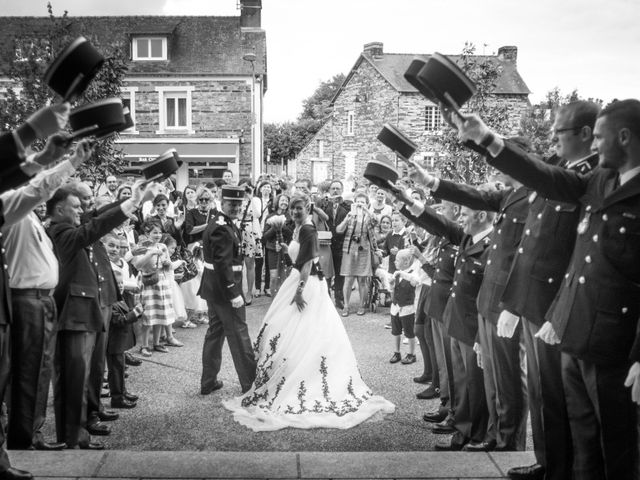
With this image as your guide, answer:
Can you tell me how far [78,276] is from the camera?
482 cm

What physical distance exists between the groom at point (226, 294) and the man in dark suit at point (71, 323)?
175 cm

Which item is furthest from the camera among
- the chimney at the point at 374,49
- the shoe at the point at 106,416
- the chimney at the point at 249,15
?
the chimney at the point at 374,49

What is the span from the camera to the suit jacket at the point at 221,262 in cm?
639

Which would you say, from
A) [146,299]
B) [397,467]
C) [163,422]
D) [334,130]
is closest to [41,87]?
[146,299]

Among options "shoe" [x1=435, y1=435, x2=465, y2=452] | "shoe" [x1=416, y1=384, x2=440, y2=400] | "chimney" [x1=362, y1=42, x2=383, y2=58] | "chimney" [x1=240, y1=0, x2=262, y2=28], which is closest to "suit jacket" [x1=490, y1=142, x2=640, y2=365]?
"shoe" [x1=435, y1=435, x2=465, y2=452]

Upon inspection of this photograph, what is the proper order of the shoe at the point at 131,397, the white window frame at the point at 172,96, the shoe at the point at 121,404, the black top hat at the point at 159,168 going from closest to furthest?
the black top hat at the point at 159,168 → the shoe at the point at 121,404 → the shoe at the point at 131,397 → the white window frame at the point at 172,96

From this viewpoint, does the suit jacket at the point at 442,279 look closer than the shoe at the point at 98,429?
No

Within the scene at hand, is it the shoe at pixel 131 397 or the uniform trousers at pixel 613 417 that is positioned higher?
the uniform trousers at pixel 613 417

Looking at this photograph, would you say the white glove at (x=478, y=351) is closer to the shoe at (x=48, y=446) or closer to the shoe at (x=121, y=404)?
the shoe at (x=48, y=446)

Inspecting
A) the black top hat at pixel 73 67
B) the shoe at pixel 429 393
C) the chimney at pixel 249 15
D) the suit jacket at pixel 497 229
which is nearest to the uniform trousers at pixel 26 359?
the black top hat at pixel 73 67

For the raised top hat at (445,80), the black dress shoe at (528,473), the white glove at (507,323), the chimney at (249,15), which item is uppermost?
the chimney at (249,15)

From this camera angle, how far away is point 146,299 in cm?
798

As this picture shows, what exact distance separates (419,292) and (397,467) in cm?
345

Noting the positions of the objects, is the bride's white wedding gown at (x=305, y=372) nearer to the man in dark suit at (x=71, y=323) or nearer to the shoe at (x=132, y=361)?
the man in dark suit at (x=71, y=323)
